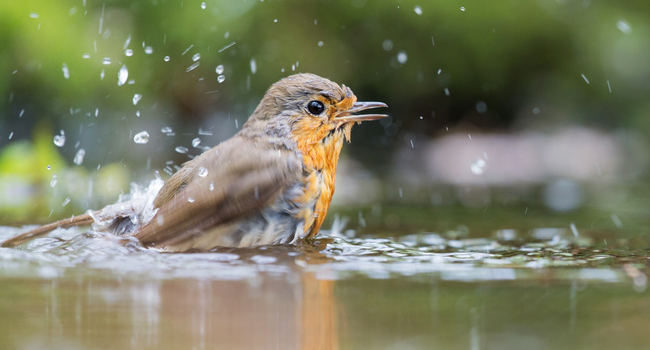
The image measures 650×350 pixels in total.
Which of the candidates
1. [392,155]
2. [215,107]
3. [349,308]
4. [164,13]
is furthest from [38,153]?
[349,308]

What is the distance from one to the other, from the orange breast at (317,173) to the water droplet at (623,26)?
18.0 feet

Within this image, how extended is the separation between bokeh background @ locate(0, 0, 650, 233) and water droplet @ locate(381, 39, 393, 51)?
0.01 metres

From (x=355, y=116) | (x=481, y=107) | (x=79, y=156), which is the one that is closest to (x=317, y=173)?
(x=355, y=116)

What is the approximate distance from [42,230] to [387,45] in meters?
5.63

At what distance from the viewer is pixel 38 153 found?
668cm

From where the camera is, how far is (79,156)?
26.1ft

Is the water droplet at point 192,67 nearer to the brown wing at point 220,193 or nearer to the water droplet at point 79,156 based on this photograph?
the water droplet at point 79,156

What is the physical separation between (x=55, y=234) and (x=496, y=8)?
579 cm

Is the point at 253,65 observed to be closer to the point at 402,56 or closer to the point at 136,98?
the point at 136,98

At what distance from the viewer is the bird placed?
3793 mm

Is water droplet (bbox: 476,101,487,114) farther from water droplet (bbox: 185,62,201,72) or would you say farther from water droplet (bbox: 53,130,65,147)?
water droplet (bbox: 53,130,65,147)

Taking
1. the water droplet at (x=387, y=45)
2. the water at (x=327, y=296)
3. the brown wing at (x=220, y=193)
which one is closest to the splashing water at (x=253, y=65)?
the water droplet at (x=387, y=45)

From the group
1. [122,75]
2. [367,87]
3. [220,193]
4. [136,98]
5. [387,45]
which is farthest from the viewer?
[367,87]

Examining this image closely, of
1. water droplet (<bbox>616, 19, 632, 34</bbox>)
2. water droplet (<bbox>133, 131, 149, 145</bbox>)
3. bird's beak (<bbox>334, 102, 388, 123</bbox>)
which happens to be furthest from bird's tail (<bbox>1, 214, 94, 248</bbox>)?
water droplet (<bbox>616, 19, 632, 34</bbox>)
